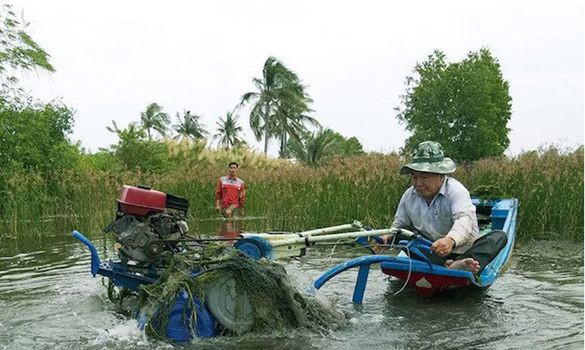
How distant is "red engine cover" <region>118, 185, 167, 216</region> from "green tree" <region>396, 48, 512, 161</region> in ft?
116

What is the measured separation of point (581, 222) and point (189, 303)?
304 inches

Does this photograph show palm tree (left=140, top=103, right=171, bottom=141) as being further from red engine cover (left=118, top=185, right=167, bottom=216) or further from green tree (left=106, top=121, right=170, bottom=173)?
red engine cover (left=118, top=185, right=167, bottom=216)

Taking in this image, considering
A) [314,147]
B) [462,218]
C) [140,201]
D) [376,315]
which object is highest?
[314,147]

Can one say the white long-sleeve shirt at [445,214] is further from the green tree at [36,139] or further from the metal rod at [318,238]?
the green tree at [36,139]

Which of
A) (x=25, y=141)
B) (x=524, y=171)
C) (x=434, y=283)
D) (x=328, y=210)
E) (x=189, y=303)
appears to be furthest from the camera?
(x=25, y=141)

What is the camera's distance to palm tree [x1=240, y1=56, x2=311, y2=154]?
51.1 meters

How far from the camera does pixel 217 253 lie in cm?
585

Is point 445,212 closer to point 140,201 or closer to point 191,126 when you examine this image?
point 140,201

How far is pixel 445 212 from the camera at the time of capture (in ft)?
21.8

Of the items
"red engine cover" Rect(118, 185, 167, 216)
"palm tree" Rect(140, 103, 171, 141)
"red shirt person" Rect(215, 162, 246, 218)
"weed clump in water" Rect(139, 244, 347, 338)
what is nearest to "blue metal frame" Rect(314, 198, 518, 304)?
Result: "weed clump in water" Rect(139, 244, 347, 338)

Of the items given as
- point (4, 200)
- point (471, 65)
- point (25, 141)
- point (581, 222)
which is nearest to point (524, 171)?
point (581, 222)

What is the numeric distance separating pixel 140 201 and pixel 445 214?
2.90 m

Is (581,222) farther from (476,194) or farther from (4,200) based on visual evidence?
(4,200)

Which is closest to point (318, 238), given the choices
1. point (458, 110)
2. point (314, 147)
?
point (458, 110)
